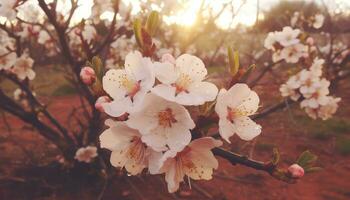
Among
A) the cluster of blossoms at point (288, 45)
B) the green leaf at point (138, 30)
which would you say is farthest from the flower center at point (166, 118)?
the cluster of blossoms at point (288, 45)

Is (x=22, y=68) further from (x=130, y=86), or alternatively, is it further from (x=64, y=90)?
(x=64, y=90)

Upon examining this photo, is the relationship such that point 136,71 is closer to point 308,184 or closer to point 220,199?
point 220,199

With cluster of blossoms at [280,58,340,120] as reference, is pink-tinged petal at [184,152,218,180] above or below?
above

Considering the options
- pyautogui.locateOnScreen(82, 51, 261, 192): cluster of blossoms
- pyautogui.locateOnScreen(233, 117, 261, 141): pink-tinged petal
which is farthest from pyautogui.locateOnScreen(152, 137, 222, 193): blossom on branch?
pyautogui.locateOnScreen(233, 117, 261, 141): pink-tinged petal

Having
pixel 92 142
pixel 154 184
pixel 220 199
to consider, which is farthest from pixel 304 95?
pixel 92 142

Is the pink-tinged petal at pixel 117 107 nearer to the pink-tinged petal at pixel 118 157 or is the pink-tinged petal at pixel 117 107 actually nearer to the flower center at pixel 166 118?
the flower center at pixel 166 118

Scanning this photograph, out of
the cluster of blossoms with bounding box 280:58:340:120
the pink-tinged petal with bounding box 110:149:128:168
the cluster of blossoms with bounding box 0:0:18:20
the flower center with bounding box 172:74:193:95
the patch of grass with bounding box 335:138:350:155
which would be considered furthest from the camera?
the patch of grass with bounding box 335:138:350:155

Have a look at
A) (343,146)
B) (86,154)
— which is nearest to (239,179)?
(86,154)

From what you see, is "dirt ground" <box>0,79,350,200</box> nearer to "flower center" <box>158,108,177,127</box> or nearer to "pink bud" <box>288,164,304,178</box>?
"pink bud" <box>288,164,304,178</box>
